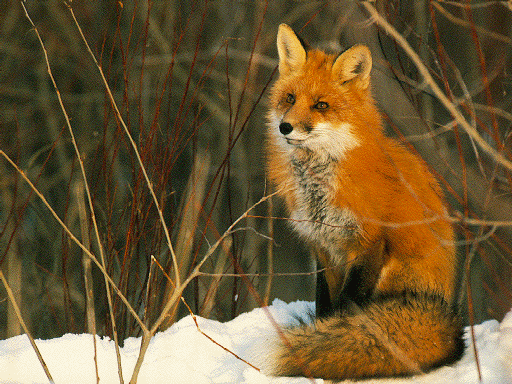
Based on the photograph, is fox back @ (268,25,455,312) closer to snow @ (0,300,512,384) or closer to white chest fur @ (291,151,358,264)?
white chest fur @ (291,151,358,264)

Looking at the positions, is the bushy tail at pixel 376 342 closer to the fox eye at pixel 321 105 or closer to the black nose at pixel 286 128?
the black nose at pixel 286 128

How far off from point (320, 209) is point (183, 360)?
118 centimetres

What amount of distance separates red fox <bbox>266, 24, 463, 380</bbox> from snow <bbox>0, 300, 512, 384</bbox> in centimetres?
13

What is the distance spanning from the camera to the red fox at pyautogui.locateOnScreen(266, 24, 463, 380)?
2150mm

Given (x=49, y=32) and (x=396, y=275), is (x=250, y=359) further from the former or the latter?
(x=49, y=32)

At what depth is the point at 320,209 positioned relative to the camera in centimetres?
275

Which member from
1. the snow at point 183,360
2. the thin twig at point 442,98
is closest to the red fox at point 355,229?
the snow at point 183,360

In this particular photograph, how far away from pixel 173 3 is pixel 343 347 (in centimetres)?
439

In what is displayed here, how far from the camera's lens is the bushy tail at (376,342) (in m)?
2.07

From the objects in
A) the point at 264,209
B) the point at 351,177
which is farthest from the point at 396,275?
the point at 264,209

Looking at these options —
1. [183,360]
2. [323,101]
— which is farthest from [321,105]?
[183,360]

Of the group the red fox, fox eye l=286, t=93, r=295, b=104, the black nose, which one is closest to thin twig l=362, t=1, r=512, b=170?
the red fox

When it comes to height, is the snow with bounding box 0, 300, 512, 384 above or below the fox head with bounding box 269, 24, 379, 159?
below

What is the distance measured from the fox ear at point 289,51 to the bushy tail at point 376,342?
5.34 feet
